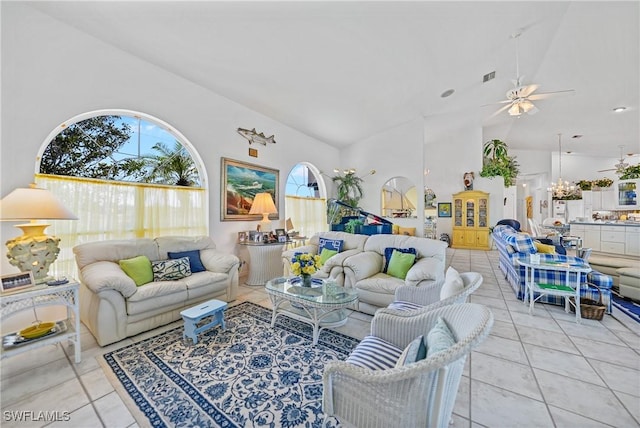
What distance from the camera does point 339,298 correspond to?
8.09ft

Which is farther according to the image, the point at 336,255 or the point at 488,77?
the point at 488,77

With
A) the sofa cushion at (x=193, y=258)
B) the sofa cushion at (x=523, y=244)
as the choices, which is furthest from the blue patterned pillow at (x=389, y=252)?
the sofa cushion at (x=193, y=258)

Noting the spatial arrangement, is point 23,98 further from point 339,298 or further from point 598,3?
point 598,3

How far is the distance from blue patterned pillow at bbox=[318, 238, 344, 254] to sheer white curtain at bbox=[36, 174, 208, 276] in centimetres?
193

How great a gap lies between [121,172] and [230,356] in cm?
278

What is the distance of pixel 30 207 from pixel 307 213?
4.64 m

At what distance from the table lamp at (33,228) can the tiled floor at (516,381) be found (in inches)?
32.4

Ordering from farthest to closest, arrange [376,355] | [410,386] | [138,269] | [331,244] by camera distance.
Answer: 1. [331,244]
2. [138,269]
3. [376,355]
4. [410,386]

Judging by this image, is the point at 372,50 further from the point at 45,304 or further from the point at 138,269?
the point at 45,304

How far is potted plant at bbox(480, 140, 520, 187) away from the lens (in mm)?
7961

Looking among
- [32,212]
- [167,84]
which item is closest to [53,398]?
[32,212]

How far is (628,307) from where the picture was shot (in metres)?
3.21

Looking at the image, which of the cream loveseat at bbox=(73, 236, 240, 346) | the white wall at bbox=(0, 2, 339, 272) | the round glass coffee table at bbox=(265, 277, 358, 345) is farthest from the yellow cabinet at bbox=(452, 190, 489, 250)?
the cream loveseat at bbox=(73, 236, 240, 346)

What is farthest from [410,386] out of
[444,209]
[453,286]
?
[444,209]
